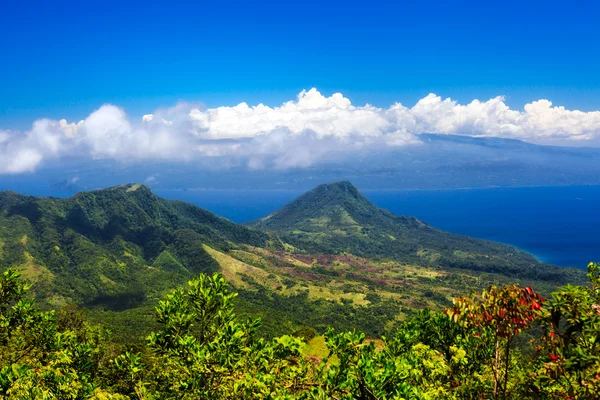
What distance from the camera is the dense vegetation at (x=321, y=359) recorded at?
10.8 meters

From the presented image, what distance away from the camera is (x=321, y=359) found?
58.1ft

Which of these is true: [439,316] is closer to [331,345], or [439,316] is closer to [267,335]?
[331,345]

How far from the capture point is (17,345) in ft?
85.6

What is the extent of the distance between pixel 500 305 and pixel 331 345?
6818 millimetres

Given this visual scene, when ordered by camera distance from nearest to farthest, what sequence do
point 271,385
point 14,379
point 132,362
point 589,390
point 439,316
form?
point 589,390, point 271,385, point 14,379, point 132,362, point 439,316

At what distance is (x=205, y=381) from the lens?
15578mm

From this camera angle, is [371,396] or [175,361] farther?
[175,361]

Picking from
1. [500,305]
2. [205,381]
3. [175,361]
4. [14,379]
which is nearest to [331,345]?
[205,381]

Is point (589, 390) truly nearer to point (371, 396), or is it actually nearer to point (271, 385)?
point (371, 396)

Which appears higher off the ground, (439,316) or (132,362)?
(132,362)

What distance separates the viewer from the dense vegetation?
1081 cm

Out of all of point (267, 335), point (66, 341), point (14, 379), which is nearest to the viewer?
point (14, 379)

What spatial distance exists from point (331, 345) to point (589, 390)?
8311 millimetres

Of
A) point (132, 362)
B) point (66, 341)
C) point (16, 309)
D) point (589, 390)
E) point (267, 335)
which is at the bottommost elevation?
point (267, 335)
